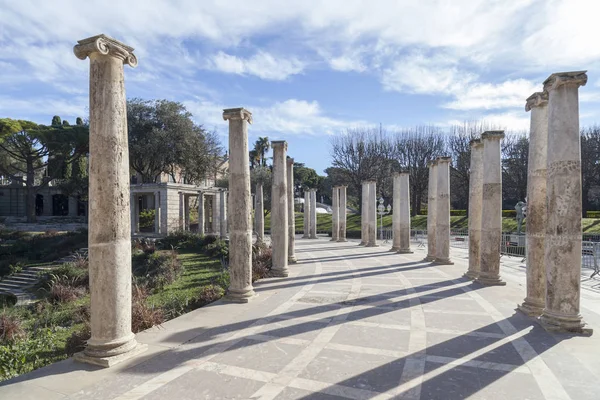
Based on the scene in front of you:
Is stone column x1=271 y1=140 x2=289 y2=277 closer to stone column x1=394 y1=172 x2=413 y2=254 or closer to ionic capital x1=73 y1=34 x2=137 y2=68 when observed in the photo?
ionic capital x1=73 y1=34 x2=137 y2=68

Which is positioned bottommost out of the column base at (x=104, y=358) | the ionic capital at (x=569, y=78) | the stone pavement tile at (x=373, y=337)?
the stone pavement tile at (x=373, y=337)

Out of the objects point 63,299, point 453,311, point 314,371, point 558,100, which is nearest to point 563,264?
point 453,311

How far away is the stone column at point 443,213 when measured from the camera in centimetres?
1700

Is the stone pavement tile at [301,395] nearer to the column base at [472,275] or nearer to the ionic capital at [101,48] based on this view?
the ionic capital at [101,48]

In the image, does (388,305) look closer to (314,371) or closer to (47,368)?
(314,371)

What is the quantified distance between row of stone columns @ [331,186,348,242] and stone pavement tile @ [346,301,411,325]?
2352 centimetres

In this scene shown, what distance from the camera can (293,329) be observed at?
25.3 ft

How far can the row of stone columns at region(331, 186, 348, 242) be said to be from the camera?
33.1 meters

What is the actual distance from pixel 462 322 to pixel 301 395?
4700mm

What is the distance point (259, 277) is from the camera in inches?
547

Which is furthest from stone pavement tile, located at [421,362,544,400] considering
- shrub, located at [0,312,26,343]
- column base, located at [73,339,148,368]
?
shrub, located at [0,312,26,343]

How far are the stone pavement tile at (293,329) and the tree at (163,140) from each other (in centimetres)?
3426

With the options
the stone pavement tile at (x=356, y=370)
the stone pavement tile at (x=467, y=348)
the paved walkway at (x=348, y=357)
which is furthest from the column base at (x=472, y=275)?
the stone pavement tile at (x=356, y=370)

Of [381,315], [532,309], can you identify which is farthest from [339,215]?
[532,309]
